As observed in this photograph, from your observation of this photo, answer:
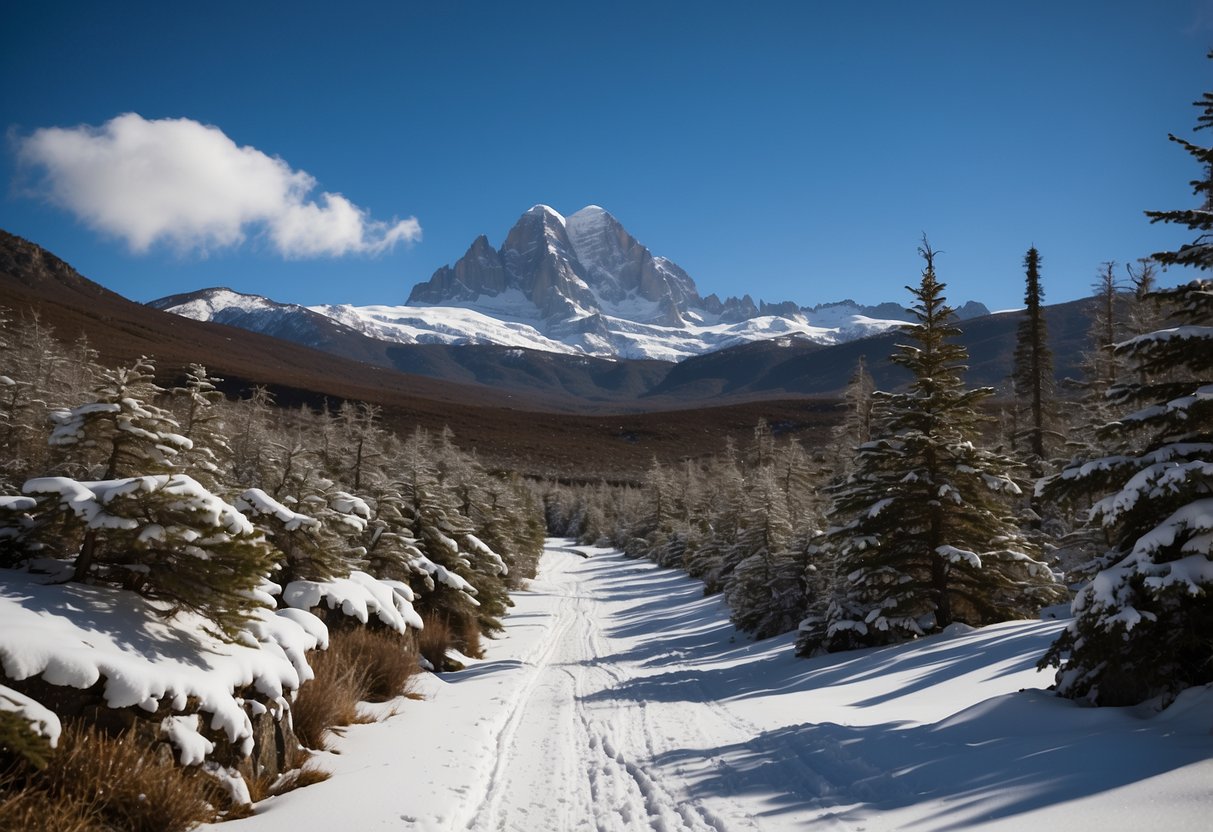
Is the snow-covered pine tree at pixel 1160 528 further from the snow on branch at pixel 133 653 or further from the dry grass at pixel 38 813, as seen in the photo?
the dry grass at pixel 38 813

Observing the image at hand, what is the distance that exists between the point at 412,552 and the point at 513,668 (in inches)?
125

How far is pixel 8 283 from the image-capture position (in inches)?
4658

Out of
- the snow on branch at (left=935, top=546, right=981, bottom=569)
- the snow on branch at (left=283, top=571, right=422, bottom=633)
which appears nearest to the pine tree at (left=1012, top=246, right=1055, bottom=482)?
the snow on branch at (left=935, top=546, right=981, bottom=569)

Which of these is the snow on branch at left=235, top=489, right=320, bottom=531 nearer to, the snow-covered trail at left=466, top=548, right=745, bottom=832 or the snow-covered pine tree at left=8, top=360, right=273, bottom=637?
the snow-covered pine tree at left=8, top=360, right=273, bottom=637

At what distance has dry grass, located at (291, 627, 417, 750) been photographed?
718cm

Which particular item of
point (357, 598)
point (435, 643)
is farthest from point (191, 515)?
point (435, 643)

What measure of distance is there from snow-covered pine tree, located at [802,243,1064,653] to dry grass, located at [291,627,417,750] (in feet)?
28.1

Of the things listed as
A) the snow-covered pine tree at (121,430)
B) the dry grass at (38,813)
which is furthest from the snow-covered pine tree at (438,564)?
the dry grass at (38,813)

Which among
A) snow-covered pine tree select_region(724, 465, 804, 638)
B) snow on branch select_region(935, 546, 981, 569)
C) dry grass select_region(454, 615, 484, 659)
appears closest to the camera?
snow on branch select_region(935, 546, 981, 569)

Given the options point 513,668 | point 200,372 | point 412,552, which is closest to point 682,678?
point 513,668

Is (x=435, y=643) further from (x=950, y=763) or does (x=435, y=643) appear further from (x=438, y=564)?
(x=950, y=763)

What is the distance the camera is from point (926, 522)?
13930mm

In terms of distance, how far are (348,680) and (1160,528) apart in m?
8.65

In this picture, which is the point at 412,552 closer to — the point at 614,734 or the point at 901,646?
the point at 614,734
